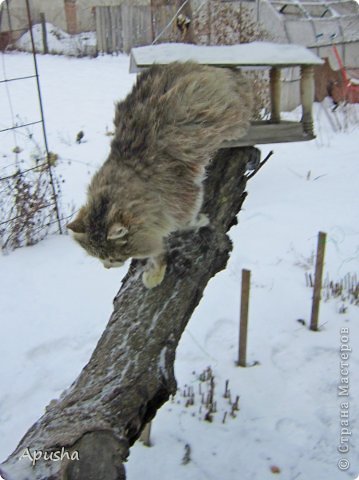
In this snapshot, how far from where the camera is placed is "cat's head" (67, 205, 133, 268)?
80.0 inches

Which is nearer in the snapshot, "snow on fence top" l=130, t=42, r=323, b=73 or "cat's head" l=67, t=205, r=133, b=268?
"cat's head" l=67, t=205, r=133, b=268

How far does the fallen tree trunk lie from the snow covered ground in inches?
35.5

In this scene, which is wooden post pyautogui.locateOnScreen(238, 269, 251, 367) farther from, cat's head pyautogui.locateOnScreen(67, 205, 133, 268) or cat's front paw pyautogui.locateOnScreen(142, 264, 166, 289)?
cat's head pyautogui.locateOnScreen(67, 205, 133, 268)

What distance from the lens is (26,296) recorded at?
3945 millimetres

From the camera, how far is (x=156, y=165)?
223cm

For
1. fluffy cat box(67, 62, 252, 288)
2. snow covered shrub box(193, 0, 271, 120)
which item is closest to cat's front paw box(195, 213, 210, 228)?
fluffy cat box(67, 62, 252, 288)

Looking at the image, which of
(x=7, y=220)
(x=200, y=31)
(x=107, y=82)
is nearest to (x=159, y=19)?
(x=107, y=82)

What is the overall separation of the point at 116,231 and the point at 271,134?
107 cm

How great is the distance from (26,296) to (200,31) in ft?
16.9

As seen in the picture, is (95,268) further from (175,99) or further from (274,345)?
(175,99)

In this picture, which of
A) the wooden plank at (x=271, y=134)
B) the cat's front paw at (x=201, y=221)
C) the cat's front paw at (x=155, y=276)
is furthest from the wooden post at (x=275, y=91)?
the cat's front paw at (x=155, y=276)

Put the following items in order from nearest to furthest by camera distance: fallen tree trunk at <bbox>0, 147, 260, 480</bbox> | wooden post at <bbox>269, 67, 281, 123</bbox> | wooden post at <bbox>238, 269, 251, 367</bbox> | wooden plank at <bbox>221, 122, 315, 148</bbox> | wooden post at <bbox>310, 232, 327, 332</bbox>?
fallen tree trunk at <bbox>0, 147, 260, 480</bbox>
wooden plank at <bbox>221, 122, 315, 148</bbox>
wooden post at <bbox>269, 67, 281, 123</bbox>
wooden post at <bbox>238, 269, 251, 367</bbox>
wooden post at <bbox>310, 232, 327, 332</bbox>

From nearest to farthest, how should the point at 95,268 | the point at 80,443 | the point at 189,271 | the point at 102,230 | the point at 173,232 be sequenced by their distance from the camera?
the point at 80,443 < the point at 102,230 < the point at 189,271 < the point at 173,232 < the point at 95,268

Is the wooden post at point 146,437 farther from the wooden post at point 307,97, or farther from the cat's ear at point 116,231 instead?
the wooden post at point 307,97
